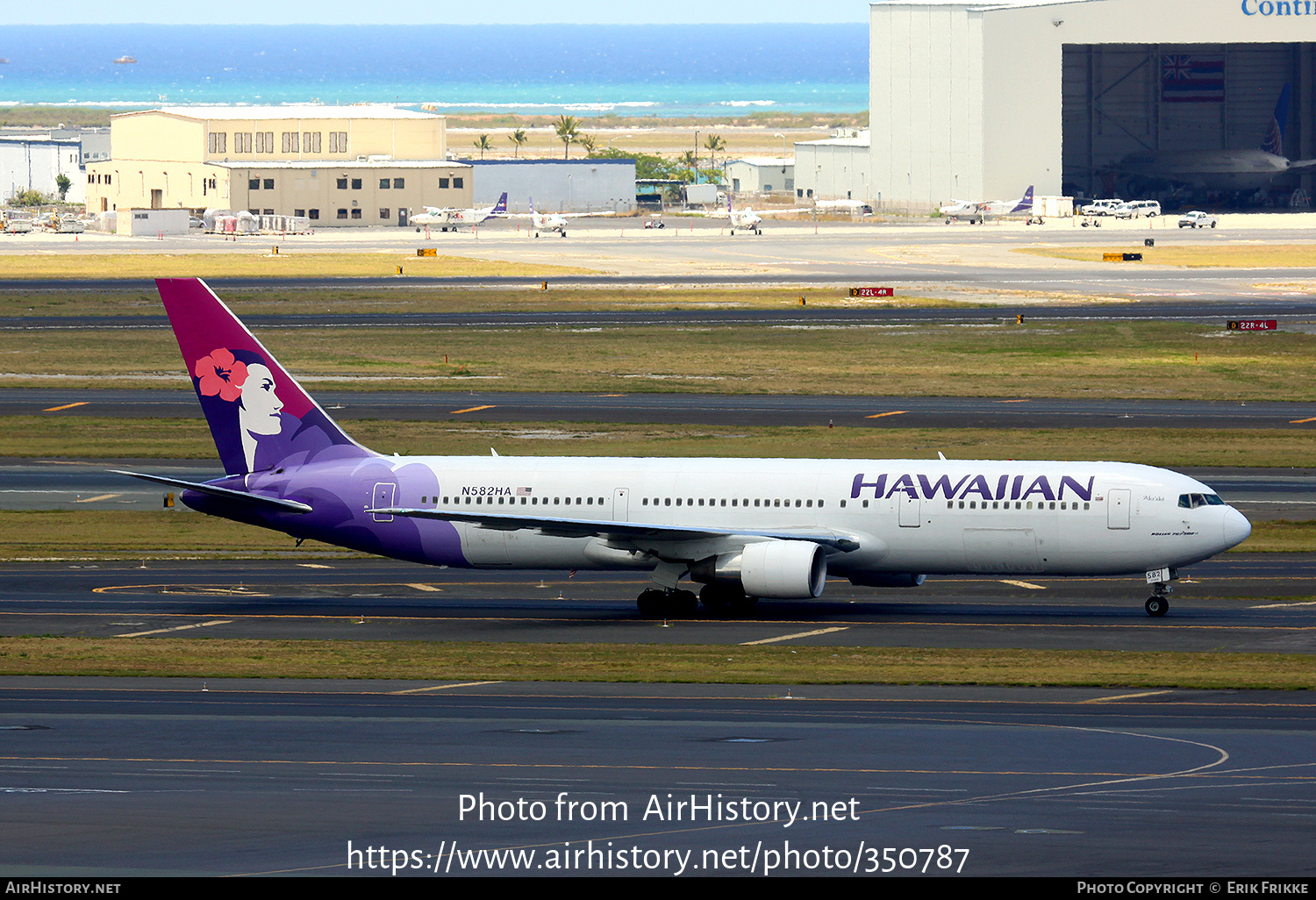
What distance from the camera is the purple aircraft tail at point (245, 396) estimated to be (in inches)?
2008

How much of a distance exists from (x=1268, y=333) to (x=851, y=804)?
91.5 m

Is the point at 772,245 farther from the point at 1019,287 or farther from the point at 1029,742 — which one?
the point at 1029,742

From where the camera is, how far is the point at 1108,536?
153 ft

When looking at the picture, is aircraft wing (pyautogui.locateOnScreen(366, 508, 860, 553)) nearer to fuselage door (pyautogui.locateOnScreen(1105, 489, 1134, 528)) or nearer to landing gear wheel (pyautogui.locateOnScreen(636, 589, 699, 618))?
landing gear wheel (pyautogui.locateOnScreen(636, 589, 699, 618))

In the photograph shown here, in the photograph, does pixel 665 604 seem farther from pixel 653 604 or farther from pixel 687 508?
pixel 687 508

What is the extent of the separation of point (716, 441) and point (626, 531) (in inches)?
1131

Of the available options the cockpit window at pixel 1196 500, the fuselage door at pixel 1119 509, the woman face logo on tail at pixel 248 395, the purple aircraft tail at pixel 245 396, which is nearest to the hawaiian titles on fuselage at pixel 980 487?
the fuselage door at pixel 1119 509

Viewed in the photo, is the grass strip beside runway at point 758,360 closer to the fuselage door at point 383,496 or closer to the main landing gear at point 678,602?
the main landing gear at point 678,602

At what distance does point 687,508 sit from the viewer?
4903 centimetres

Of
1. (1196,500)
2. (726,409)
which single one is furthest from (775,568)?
(726,409)

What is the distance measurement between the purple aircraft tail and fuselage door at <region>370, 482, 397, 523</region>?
163 centimetres

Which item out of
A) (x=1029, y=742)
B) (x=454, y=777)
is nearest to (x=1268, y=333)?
(x=1029, y=742)

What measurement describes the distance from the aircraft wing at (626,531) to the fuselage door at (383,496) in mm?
1232

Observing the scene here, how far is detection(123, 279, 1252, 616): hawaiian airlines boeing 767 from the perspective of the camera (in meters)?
46.7
